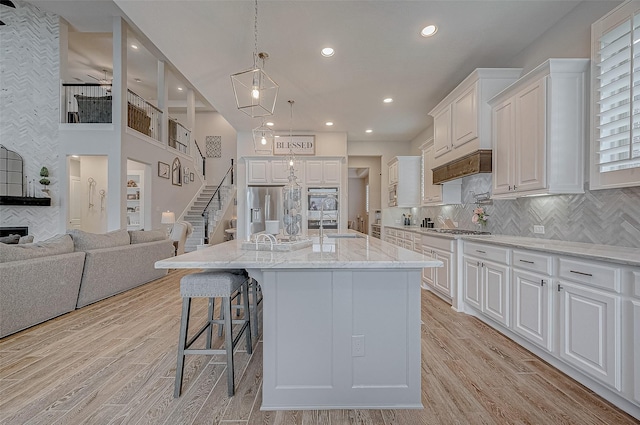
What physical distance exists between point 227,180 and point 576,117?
10.8 m

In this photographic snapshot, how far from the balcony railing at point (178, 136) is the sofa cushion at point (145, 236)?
4.27m

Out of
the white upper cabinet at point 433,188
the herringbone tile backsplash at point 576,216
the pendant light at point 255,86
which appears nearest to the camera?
the herringbone tile backsplash at point 576,216

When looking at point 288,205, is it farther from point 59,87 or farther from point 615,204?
point 59,87

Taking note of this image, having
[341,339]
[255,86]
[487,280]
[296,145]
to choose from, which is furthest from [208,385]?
[296,145]

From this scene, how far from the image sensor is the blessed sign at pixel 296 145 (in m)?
6.64

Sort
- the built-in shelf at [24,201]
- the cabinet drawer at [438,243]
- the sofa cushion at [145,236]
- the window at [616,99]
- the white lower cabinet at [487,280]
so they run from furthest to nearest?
the built-in shelf at [24,201] → the sofa cushion at [145,236] → the cabinet drawer at [438,243] → the white lower cabinet at [487,280] → the window at [616,99]

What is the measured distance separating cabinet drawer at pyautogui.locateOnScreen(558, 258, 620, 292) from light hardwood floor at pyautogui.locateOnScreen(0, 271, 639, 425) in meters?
0.74

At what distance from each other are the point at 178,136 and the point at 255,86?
7.74 metres

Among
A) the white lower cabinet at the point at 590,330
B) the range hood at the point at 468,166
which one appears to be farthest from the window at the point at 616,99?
the range hood at the point at 468,166

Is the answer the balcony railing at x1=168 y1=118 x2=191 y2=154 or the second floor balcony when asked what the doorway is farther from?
the second floor balcony

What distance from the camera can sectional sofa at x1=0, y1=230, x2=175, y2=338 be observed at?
8.83 feet

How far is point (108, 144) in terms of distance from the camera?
6.01 m

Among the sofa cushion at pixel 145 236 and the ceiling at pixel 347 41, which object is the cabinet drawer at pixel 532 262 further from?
the sofa cushion at pixel 145 236

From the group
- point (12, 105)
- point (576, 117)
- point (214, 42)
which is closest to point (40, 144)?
point (12, 105)
